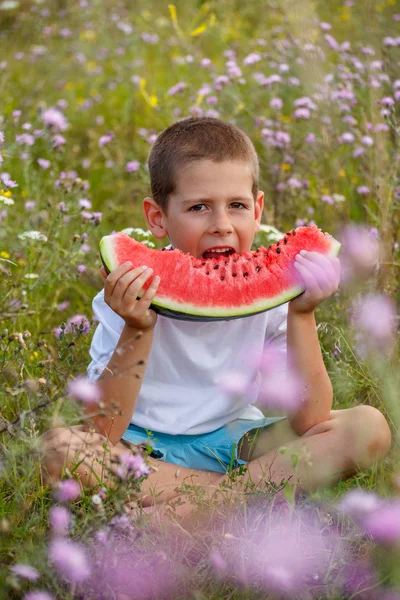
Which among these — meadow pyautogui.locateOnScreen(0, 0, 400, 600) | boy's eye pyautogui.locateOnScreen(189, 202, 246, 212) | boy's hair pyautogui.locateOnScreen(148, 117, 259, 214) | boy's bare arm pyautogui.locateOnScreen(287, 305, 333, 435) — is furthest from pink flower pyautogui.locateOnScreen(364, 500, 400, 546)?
boy's hair pyautogui.locateOnScreen(148, 117, 259, 214)

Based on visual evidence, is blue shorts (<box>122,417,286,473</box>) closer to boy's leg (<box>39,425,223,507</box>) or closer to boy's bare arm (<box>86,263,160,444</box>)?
boy's leg (<box>39,425,223,507</box>)

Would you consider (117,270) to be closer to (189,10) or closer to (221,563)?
(221,563)

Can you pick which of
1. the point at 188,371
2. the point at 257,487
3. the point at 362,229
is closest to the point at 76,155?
the point at 362,229

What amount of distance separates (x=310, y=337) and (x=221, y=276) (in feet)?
1.06

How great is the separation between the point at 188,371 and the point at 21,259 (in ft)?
5.05

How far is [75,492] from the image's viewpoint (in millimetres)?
1744

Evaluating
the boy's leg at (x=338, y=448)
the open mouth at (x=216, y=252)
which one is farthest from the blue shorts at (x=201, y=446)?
the open mouth at (x=216, y=252)

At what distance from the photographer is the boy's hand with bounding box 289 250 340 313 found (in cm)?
223

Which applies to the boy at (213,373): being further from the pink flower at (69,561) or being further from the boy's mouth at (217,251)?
the pink flower at (69,561)

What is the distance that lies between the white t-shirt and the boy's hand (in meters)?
0.30

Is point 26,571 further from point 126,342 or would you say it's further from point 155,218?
point 155,218

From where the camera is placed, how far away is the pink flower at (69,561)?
1.50 meters

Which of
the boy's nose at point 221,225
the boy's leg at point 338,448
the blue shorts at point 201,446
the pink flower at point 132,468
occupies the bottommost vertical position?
the blue shorts at point 201,446

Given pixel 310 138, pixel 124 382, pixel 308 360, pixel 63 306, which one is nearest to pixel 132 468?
pixel 124 382
